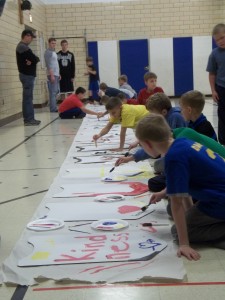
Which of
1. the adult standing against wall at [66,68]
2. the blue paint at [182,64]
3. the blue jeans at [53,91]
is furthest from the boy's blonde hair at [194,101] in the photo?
the blue paint at [182,64]

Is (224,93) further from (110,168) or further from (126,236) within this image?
(126,236)

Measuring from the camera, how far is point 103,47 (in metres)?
13.1

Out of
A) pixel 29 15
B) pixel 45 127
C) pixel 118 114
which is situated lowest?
pixel 45 127

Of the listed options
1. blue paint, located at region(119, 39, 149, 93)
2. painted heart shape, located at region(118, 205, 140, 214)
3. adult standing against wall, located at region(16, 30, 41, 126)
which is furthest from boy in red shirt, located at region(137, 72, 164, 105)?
blue paint, located at region(119, 39, 149, 93)

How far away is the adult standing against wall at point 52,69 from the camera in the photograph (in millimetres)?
10094

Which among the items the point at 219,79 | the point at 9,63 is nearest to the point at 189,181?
the point at 219,79

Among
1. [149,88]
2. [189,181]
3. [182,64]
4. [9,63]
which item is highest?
[9,63]

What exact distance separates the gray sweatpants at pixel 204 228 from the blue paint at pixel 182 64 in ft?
37.7

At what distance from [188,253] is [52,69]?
8.71m

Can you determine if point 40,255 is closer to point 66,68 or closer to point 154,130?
point 154,130

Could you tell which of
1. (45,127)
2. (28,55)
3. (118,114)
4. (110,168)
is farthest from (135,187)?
(28,55)

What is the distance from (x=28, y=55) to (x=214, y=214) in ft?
19.7

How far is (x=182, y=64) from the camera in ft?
43.4

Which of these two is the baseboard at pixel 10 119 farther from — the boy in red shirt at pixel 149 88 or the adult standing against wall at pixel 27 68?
the boy in red shirt at pixel 149 88
